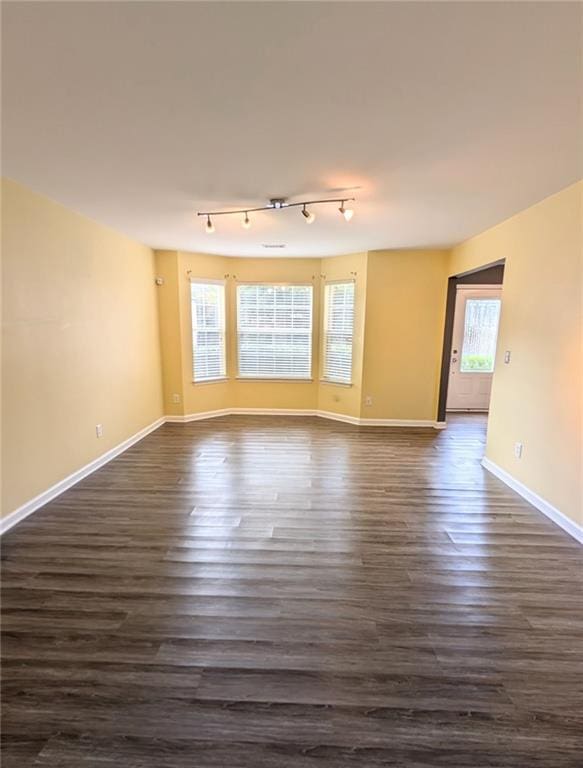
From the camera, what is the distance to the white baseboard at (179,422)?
3.03 m

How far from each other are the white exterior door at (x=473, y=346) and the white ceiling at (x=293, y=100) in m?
3.51

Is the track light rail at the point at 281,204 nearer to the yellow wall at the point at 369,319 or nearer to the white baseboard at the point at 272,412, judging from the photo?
the yellow wall at the point at 369,319

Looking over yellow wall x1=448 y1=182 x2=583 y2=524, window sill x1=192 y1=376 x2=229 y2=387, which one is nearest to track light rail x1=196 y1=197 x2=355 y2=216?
yellow wall x1=448 y1=182 x2=583 y2=524

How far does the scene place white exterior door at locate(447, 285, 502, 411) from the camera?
20.7 feet

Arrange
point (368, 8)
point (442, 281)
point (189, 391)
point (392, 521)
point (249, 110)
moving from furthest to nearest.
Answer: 1. point (189, 391)
2. point (442, 281)
3. point (392, 521)
4. point (249, 110)
5. point (368, 8)

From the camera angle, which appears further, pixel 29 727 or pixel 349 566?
pixel 349 566

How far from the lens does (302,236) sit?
4270 millimetres

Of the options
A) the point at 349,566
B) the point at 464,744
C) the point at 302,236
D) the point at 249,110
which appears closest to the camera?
the point at 464,744

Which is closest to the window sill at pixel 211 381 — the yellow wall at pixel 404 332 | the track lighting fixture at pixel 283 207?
the yellow wall at pixel 404 332

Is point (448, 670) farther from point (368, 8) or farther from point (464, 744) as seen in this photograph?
point (368, 8)

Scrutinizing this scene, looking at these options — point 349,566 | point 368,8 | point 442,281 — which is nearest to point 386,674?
point 349,566

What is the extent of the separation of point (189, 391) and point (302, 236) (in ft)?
9.51

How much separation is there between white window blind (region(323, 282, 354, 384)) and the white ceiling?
8.52ft

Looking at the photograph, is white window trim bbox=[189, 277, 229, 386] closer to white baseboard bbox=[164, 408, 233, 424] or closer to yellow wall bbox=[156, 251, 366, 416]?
yellow wall bbox=[156, 251, 366, 416]
